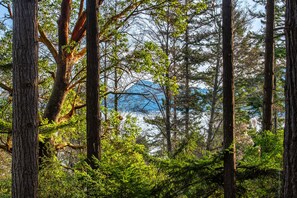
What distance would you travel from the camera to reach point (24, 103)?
4.27 m

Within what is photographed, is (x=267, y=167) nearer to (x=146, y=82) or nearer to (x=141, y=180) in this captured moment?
(x=141, y=180)

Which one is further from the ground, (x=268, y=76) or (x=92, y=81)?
(x=268, y=76)

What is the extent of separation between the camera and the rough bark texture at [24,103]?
4273 mm

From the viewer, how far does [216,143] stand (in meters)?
15.7

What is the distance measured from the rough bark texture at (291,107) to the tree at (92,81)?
11.2 ft

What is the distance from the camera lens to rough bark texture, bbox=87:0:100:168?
544cm

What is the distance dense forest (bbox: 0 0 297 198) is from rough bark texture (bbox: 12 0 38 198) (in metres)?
0.01

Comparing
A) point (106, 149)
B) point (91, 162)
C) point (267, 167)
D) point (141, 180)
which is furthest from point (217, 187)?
point (106, 149)

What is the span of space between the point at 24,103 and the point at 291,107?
3.23 meters

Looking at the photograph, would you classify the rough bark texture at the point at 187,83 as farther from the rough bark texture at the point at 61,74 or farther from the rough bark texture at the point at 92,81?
the rough bark texture at the point at 92,81

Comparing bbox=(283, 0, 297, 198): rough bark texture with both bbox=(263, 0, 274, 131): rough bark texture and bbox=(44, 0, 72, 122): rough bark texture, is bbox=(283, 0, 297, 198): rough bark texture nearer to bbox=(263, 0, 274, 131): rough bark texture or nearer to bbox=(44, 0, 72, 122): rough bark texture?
bbox=(263, 0, 274, 131): rough bark texture

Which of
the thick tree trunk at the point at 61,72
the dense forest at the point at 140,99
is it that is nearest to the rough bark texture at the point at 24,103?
the dense forest at the point at 140,99

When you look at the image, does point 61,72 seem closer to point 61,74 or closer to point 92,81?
point 61,74

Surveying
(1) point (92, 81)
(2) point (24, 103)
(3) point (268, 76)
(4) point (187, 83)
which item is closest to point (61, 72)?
(1) point (92, 81)
